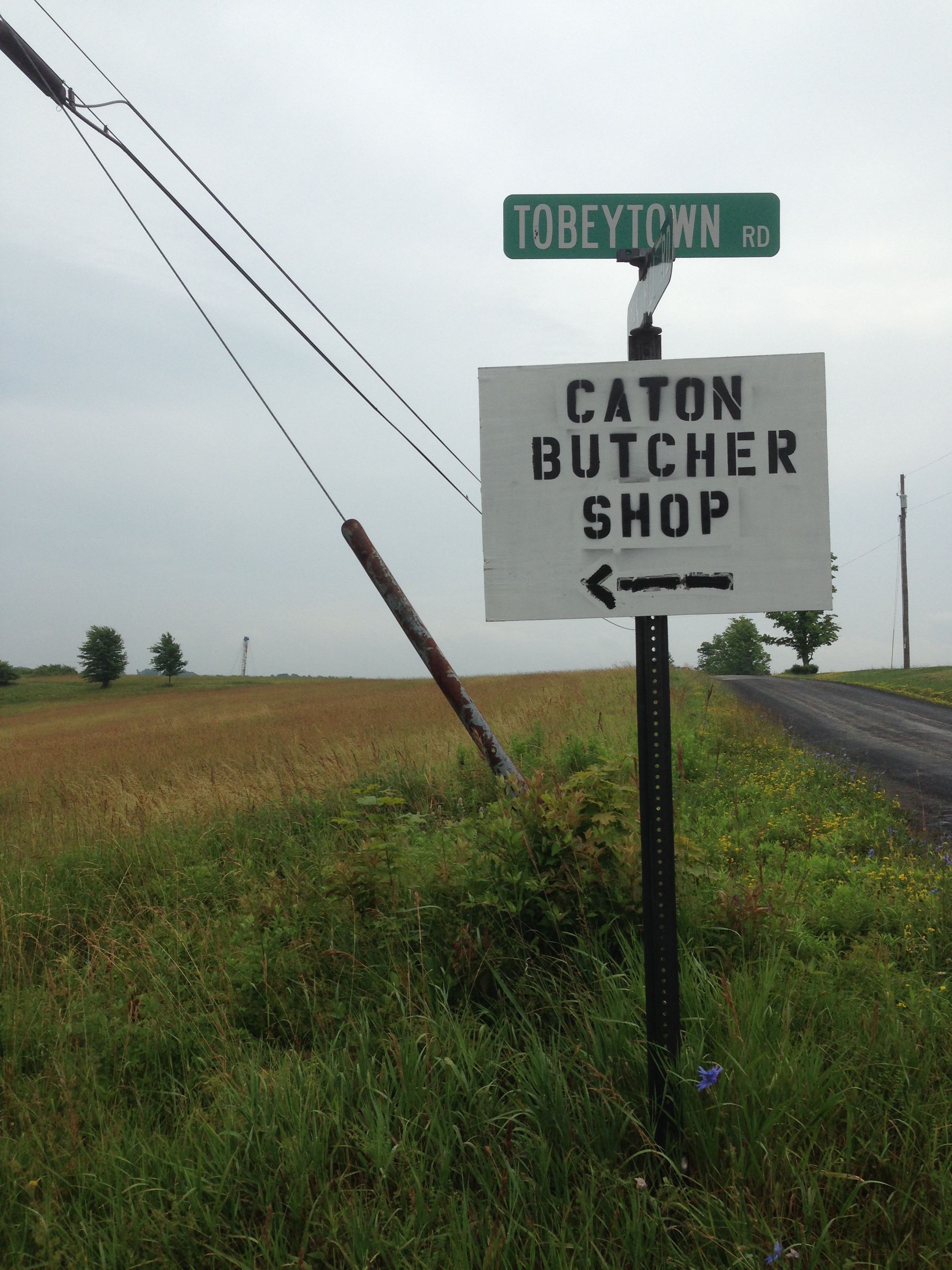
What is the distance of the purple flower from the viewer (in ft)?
6.11

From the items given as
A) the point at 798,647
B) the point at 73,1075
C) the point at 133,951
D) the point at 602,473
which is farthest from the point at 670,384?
the point at 798,647

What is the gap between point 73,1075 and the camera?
2484mm

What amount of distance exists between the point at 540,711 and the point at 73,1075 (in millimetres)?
9213

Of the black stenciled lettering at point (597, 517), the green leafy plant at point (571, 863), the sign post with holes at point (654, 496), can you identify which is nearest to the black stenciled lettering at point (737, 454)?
the sign post with holes at point (654, 496)

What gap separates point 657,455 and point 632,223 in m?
0.88

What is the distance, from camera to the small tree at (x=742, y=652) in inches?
2537

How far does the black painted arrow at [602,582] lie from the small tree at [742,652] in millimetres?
64132

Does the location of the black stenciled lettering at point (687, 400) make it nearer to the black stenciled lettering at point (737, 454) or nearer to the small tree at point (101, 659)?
the black stenciled lettering at point (737, 454)

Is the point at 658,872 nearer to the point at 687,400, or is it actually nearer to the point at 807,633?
the point at 687,400

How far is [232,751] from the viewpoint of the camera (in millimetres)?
11227

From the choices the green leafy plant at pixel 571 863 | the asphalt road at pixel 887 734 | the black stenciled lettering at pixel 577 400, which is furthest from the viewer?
the asphalt road at pixel 887 734

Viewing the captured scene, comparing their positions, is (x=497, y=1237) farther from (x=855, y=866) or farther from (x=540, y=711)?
(x=540, y=711)

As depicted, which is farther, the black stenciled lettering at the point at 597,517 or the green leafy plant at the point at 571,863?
the green leafy plant at the point at 571,863

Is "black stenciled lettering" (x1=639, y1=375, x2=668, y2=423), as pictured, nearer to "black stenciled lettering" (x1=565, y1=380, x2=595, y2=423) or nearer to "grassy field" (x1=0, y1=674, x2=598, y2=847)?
"black stenciled lettering" (x1=565, y1=380, x2=595, y2=423)
